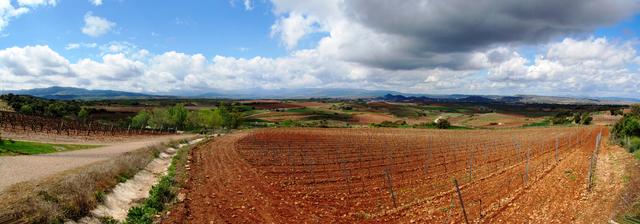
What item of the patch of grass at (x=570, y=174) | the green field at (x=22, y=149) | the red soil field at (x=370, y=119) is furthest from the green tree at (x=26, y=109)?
the patch of grass at (x=570, y=174)

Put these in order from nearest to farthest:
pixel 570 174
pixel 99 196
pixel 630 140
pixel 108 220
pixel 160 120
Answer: pixel 108 220, pixel 99 196, pixel 570 174, pixel 630 140, pixel 160 120

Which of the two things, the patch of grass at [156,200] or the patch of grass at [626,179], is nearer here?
the patch of grass at [156,200]

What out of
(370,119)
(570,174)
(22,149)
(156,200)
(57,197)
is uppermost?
(57,197)

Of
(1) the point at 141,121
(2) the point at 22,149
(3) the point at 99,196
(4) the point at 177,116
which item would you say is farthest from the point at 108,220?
(1) the point at 141,121

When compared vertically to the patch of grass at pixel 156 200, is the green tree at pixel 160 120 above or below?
below

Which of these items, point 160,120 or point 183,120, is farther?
point 183,120

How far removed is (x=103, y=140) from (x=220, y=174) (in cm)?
3663

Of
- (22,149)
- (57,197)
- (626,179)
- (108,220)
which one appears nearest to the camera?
(57,197)

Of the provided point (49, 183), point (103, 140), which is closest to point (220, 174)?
point (49, 183)

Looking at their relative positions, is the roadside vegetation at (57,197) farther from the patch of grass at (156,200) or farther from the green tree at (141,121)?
the green tree at (141,121)

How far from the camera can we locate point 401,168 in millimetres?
31000

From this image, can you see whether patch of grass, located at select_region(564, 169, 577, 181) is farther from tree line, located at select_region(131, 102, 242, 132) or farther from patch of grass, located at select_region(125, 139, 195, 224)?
tree line, located at select_region(131, 102, 242, 132)

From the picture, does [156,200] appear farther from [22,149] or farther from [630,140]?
[630,140]

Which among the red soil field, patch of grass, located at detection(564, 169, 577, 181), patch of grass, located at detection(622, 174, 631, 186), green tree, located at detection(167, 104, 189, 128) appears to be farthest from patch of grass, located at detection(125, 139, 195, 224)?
the red soil field
